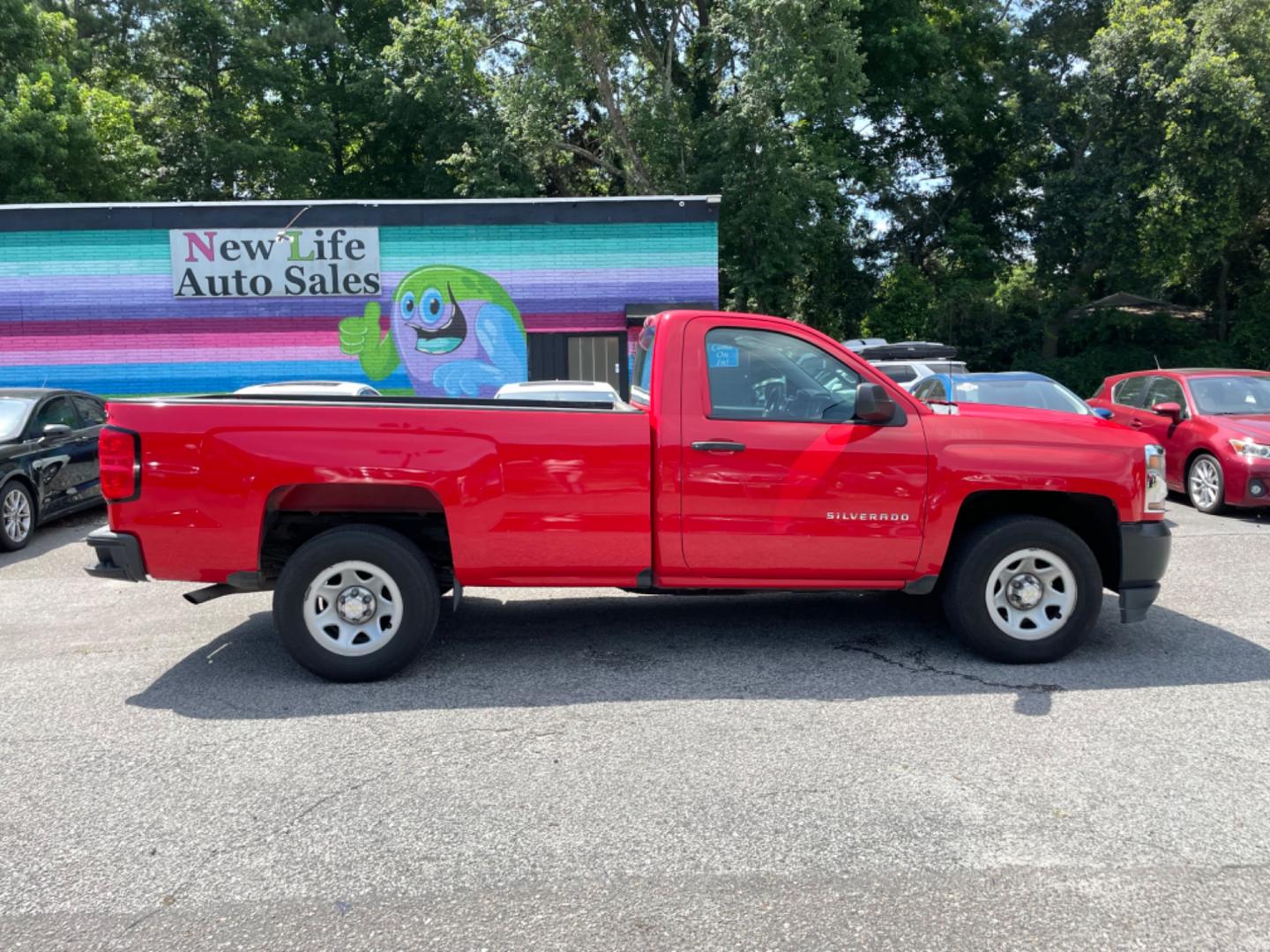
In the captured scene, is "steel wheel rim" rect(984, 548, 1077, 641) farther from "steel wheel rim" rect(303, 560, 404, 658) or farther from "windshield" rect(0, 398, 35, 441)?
"windshield" rect(0, 398, 35, 441)

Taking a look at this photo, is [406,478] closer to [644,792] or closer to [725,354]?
[725,354]

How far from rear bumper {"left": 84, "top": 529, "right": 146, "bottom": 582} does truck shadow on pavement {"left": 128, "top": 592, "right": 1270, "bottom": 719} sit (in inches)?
24.8

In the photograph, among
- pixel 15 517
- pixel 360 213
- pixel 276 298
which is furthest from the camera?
pixel 276 298

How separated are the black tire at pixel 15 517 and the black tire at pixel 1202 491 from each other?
11.9 m

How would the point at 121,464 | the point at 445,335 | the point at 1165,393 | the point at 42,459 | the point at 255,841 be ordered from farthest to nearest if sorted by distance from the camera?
the point at 445,335
the point at 1165,393
the point at 42,459
the point at 121,464
the point at 255,841

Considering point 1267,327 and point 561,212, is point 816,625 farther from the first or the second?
point 1267,327

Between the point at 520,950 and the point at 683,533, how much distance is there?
2.75 metres

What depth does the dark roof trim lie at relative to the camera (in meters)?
16.1

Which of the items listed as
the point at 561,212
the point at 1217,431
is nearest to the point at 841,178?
the point at 561,212

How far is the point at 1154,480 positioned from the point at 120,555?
5.67m

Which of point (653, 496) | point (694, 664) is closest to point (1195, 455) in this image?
point (694, 664)

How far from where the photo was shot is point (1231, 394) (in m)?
11.1

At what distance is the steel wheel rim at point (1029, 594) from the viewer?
544 centimetres

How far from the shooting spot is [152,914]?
10.1 ft
